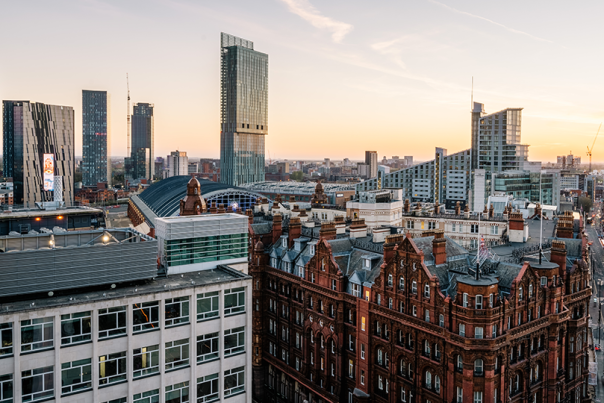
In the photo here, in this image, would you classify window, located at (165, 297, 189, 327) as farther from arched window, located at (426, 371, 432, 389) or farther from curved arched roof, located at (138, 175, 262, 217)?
curved arched roof, located at (138, 175, 262, 217)

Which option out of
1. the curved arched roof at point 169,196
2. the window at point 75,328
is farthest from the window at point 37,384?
the curved arched roof at point 169,196

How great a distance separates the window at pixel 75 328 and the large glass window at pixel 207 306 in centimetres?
995

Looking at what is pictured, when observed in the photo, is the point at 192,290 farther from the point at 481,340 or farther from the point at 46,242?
the point at 481,340

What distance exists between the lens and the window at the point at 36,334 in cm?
3675

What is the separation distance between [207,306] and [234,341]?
16.3 ft

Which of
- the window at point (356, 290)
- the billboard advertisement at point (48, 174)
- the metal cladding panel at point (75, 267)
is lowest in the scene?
the window at point (356, 290)

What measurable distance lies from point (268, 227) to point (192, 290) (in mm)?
41666

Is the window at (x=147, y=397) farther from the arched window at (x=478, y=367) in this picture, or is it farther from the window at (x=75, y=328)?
the arched window at (x=478, y=367)

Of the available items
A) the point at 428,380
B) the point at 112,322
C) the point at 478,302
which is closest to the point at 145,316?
the point at 112,322

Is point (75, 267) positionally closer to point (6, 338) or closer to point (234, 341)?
point (6, 338)

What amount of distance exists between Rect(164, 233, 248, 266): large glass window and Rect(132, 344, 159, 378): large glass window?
11240 millimetres

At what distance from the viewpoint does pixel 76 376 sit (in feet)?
128

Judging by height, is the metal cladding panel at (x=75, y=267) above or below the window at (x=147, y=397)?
above

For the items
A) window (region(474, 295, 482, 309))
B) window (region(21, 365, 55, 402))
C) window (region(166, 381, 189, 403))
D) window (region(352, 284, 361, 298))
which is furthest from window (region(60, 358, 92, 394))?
window (region(474, 295, 482, 309))
